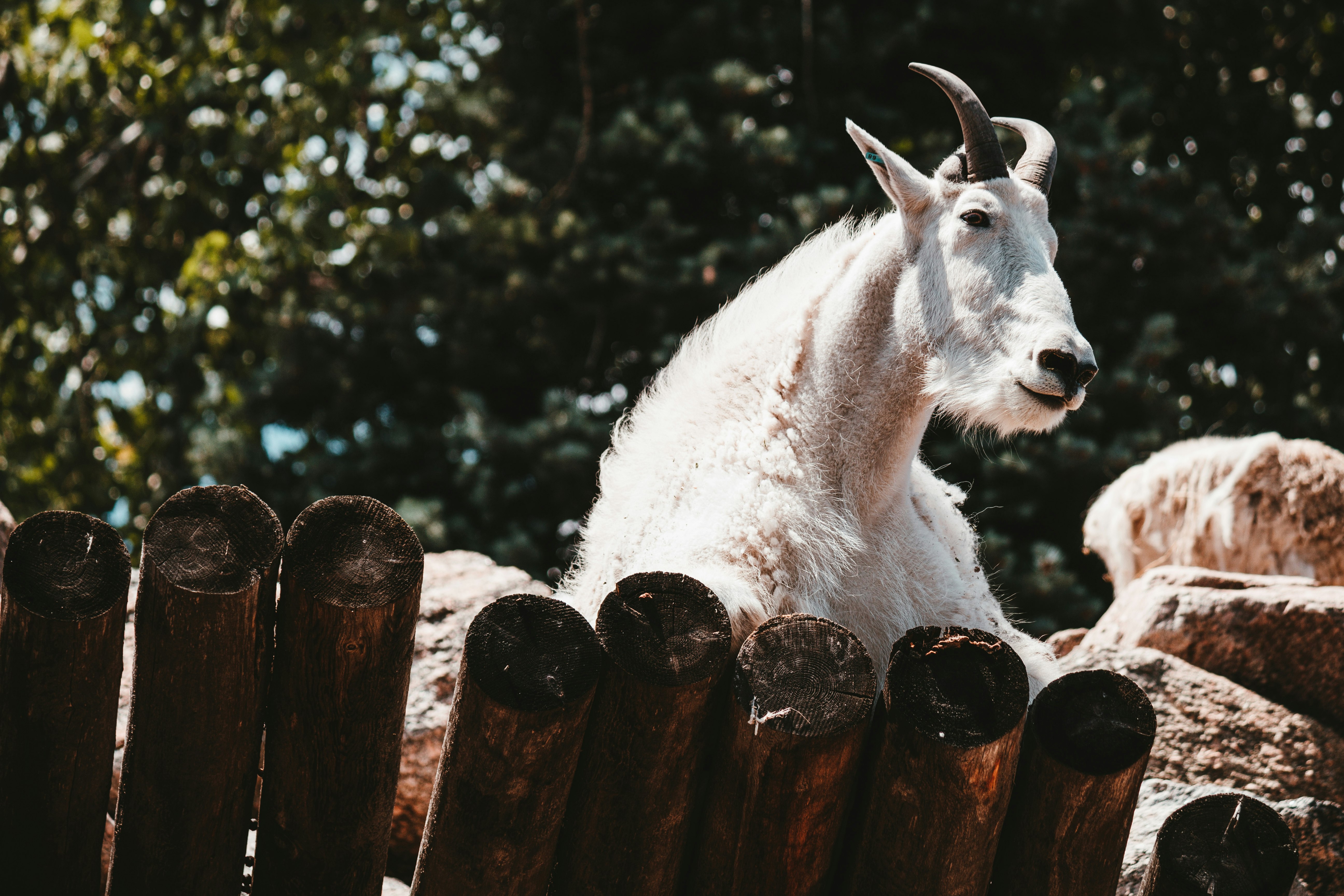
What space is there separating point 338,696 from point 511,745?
0.41m

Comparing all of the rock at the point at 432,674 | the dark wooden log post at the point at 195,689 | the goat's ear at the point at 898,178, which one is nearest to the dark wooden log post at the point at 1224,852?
the goat's ear at the point at 898,178

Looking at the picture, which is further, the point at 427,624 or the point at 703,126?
the point at 703,126

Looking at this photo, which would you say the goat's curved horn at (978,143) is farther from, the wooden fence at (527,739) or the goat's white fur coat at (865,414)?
the wooden fence at (527,739)

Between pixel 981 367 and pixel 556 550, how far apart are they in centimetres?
512

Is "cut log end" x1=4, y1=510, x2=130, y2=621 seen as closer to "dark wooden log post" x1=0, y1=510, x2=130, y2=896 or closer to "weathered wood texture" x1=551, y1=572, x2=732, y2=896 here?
"dark wooden log post" x1=0, y1=510, x2=130, y2=896

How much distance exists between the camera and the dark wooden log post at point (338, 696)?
2.28 meters

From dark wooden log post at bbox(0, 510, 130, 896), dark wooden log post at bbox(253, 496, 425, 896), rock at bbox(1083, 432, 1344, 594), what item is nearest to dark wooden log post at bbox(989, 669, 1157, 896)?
dark wooden log post at bbox(253, 496, 425, 896)

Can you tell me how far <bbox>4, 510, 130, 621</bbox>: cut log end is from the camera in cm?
220

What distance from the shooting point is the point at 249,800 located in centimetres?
243

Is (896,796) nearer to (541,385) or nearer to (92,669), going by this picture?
(92,669)

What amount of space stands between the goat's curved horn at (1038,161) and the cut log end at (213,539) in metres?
2.65

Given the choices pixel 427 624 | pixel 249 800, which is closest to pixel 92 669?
pixel 249 800

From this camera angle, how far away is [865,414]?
329cm

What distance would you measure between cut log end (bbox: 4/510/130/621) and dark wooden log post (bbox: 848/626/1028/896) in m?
1.70
